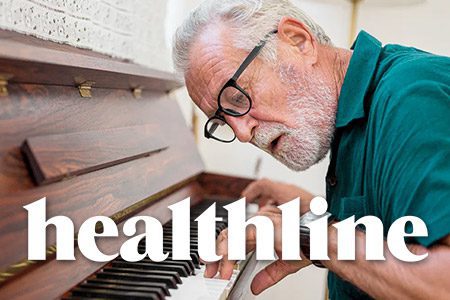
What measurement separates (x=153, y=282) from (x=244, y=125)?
0.43 m

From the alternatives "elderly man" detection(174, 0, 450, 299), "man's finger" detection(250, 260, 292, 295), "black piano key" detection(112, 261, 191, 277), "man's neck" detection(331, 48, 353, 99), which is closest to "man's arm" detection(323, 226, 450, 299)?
"elderly man" detection(174, 0, 450, 299)

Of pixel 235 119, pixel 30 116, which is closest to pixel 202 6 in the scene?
pixel 235 119

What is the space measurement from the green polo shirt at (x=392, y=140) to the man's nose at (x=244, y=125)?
0.19m

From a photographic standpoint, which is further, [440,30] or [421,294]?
[440,30]

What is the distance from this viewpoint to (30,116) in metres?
0.91

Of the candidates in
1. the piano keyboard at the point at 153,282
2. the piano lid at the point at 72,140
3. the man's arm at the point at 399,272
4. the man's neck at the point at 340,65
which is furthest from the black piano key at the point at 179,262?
the man's neck at the point at 340,65

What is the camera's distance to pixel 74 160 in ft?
3.22

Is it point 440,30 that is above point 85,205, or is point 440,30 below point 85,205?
above

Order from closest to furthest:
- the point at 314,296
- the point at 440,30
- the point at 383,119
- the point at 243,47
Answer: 1. the point at 383,119
2. the point at 243,47
3. the point at 314,296
4. the point at 440,30

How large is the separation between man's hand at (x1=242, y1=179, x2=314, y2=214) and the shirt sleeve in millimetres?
634

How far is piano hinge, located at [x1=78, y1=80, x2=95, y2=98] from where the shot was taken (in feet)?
3.65

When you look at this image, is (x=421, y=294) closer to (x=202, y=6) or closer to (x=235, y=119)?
(x=235, y=119)

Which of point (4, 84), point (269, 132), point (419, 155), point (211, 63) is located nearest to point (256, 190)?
point (269, 132)

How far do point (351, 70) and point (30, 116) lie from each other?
0.68 meters
